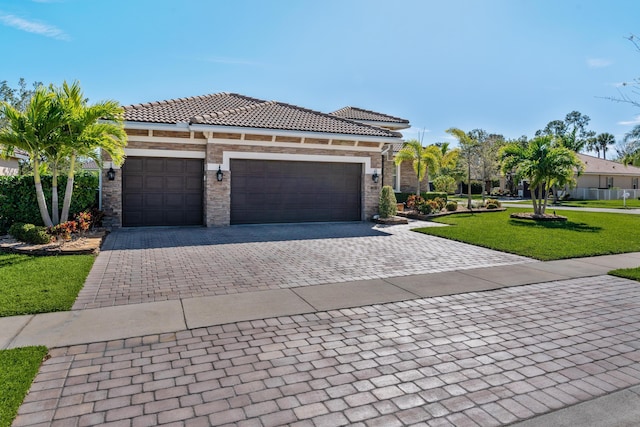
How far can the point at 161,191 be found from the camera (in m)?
15.1

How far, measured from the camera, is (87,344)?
173 inches

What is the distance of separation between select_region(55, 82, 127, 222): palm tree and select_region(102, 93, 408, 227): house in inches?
98.3

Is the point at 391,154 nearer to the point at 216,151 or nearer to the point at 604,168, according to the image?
the point at 216,151

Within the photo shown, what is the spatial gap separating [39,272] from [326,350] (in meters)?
6.33

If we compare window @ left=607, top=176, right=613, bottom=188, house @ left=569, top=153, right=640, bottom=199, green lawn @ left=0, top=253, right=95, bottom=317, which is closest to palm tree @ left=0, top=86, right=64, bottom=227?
green lawn @ left=0, top=253, right=95, bottom=317

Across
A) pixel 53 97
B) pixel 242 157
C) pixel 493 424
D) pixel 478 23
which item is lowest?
pixel 493 424

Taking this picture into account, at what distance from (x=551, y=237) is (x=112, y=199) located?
15464mm

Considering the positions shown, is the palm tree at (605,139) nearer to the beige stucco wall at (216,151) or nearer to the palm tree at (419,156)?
the palm tree at (419,156)

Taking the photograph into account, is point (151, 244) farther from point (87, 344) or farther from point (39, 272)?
point (87, 344)

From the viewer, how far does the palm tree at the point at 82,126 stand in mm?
10586

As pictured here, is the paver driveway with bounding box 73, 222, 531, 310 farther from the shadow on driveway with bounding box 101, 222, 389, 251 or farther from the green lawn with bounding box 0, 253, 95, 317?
the green lawn with bounding box 0, 253, 95, 317

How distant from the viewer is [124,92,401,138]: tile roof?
14812 mm

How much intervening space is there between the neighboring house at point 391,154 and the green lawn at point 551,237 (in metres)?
7.33

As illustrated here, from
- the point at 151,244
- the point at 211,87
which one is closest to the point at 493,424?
the point at 151,244
